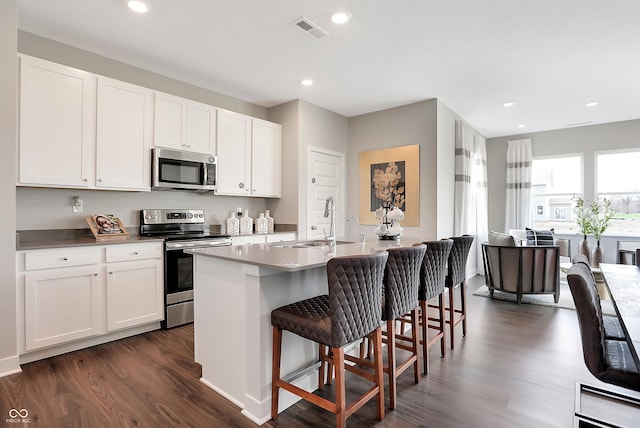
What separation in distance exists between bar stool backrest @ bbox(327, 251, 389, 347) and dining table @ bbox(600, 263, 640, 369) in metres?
1.02

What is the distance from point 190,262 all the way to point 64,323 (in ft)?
3.71

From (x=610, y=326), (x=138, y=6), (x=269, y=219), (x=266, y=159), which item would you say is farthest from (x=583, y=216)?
(x=138, y=6)

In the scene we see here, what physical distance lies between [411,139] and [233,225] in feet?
8.87

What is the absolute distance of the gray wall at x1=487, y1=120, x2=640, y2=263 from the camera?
571 centimetres

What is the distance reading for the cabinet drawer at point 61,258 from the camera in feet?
8.30

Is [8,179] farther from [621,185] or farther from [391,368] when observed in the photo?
[621,185]

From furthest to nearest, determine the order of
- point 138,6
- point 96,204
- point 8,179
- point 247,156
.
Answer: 1. point 247,156
2. point 96,204
3. point 138,6
4. point 8,179

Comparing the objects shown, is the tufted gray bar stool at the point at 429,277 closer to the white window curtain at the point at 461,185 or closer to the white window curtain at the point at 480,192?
the white window curtain at the point at 461,185

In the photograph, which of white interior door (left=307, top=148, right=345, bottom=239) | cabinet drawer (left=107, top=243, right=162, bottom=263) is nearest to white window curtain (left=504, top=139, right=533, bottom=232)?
white interior door (left=307, top=148, right=345, bottom=239)

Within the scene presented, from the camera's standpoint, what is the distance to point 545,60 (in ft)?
11.0

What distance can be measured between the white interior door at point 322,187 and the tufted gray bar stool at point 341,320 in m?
2.86

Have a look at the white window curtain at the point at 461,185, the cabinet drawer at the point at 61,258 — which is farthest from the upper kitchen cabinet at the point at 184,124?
the white window curtain at the point at 461,185

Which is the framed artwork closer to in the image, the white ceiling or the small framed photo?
the white ceiling

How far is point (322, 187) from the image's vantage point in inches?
197
